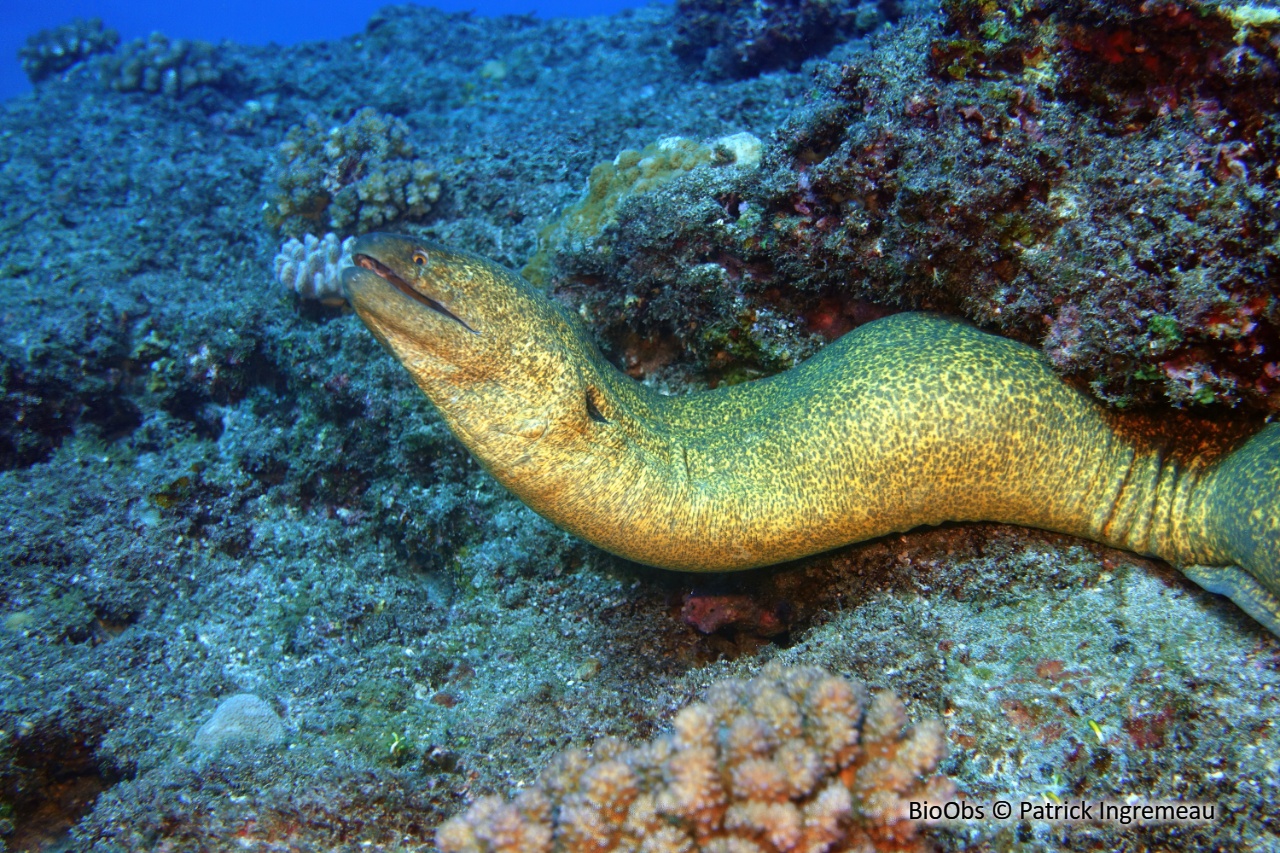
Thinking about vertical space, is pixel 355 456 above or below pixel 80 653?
above

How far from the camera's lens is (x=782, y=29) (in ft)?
22.2

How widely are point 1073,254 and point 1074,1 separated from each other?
0.92m

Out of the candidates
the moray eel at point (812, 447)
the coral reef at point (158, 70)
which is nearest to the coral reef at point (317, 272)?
the moray eel at point (812, 447)

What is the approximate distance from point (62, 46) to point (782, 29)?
1200 cm

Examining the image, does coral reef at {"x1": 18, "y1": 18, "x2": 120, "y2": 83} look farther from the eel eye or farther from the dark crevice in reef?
the eel eye

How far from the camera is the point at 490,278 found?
A: 8.84ft

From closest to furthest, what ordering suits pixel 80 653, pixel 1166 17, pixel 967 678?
pixel 1166 17, pixel 967 678, pixel 80 653

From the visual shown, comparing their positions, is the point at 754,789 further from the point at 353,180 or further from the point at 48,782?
the point at 353,180

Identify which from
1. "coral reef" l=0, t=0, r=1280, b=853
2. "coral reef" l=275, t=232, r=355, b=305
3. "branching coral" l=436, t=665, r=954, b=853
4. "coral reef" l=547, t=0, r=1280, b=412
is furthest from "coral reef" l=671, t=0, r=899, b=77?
"branching coral" l=436, t=665, r=954, b=853

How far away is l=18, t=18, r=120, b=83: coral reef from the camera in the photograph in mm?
10242

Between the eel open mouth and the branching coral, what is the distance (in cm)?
174

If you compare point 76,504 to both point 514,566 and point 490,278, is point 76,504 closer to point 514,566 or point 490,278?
point 514,566

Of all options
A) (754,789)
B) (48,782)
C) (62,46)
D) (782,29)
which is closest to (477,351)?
(754,789)

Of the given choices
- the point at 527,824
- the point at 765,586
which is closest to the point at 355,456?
the point at 765,586
